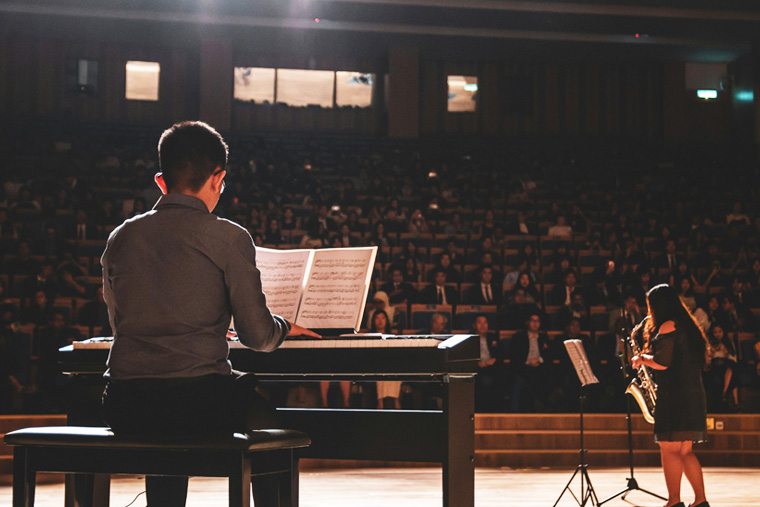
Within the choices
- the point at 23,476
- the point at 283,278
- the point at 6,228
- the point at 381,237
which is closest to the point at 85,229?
the point at 6,228

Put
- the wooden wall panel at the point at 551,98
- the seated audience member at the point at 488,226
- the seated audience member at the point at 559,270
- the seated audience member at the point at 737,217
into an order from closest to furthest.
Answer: the seated audience member at the point at 559,270, the seated audience member at the point at 488,226, the seated audience member at the point at 737,217, the wooden wall panel at the point at 551,98

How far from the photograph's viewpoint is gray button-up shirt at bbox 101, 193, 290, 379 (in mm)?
1749

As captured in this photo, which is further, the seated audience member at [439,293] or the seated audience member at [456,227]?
the seated audience member at [456,227]

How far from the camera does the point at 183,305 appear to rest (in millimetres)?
1748

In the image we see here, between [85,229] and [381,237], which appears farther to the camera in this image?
[381,237]

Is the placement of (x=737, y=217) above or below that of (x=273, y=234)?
above

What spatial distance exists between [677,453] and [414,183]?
7.60 meters

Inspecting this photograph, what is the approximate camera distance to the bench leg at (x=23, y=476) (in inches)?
75.7

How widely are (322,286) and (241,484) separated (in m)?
0.82

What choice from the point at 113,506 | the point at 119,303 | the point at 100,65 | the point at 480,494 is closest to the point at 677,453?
the point at 480,494

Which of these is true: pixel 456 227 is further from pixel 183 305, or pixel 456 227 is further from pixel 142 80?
pixel 183 305

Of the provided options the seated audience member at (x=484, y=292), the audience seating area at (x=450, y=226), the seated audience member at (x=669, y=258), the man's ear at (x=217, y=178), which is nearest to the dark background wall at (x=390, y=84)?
the audience seating area at (x=450, y=226)

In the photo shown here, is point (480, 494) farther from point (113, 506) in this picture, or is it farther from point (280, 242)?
point (280, 242)

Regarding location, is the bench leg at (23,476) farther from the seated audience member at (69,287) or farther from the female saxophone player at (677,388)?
the seated audience member at (69,287)
